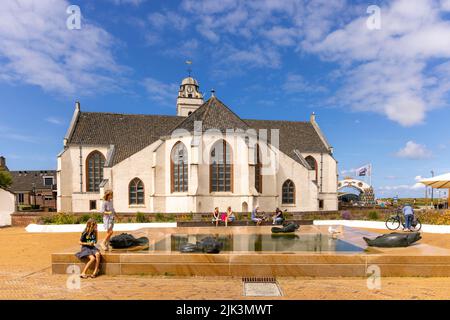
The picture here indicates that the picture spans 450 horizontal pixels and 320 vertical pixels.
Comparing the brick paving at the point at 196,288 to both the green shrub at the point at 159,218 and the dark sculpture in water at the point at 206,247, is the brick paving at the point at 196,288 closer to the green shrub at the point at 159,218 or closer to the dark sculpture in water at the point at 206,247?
the dark sculpture in water at the point at 206,247

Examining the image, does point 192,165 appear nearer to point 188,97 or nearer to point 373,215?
point 373,215

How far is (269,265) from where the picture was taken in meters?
7.82

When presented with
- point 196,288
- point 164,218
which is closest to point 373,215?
point 164,218

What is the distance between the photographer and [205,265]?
25.6 ft

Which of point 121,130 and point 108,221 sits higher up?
point 121,130

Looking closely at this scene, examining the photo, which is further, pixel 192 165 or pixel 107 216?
pixel 192 165

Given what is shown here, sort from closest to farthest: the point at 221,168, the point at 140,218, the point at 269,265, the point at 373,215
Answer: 1. the point at 269,265
2. the point at 140,218
3. the point at 373,215
4. the point at 221,168

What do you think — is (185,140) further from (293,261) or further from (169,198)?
(293,261)

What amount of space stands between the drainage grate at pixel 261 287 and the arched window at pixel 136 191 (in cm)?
2566

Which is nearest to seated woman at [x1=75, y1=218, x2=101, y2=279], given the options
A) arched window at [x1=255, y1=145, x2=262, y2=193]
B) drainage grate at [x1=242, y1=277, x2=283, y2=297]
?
drainage grate at [x1=242, y1=277, x2=283, y2=297]

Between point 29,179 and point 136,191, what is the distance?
38.4 meters

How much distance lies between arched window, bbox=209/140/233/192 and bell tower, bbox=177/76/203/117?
25543 mm
